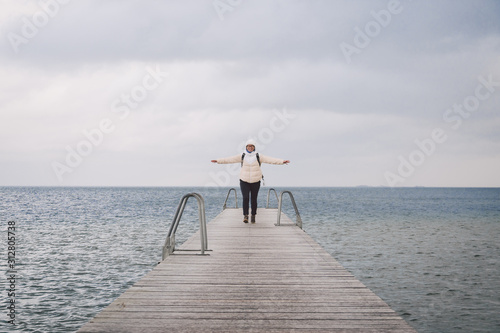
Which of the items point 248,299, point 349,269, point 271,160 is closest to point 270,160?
point 271,160

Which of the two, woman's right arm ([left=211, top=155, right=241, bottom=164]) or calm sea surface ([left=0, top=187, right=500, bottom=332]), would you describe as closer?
calm sea surface ([left=0, top=187, right=500, bottom=332])

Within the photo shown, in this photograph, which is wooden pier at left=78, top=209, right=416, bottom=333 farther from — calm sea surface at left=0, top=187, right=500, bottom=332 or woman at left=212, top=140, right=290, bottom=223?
woman at left=212, top=140, right=290, bottom=223

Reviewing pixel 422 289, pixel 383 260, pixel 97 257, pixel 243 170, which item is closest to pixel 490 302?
pixel 422 289

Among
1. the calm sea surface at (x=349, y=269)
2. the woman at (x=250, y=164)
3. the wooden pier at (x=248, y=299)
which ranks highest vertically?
the woman at (x=250, y=164)

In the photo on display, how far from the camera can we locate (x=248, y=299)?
4680 mm

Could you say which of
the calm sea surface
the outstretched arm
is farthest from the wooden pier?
the outstretched arm

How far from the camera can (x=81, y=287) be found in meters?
10.0

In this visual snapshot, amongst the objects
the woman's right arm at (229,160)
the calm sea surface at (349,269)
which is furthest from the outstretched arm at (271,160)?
the calm sea surface at (349,269)

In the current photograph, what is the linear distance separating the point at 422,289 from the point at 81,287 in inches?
306

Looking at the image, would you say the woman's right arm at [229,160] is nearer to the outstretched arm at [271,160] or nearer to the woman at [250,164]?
the woman at [250,164]

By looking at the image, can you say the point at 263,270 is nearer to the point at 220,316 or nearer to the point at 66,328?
the point at 220,316

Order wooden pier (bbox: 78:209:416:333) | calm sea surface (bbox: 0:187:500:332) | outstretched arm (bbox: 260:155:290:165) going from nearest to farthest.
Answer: wooden pier (bbox: 78:209:416:333)
calm sea surface (bbox: 0:187:500:332)
outstretched arm (bbox: 260:155:290:165)

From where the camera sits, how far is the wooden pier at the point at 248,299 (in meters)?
3.84

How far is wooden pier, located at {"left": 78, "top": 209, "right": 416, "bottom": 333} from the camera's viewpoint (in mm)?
3838
